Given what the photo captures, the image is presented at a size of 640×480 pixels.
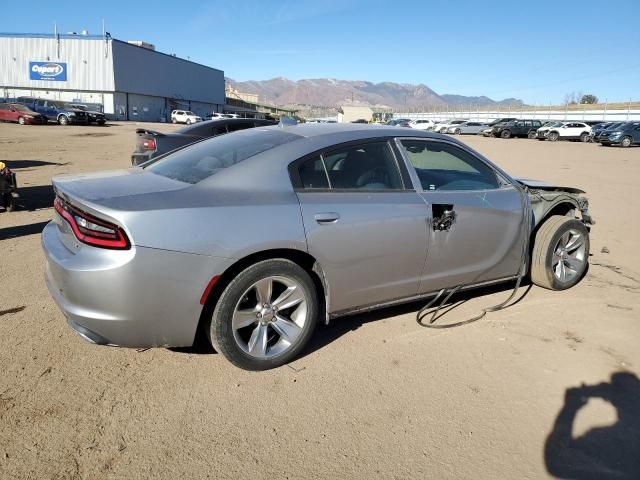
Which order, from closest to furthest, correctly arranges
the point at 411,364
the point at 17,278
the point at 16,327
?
the point at 411,364 → the point at 16,327 → the point at 17,278

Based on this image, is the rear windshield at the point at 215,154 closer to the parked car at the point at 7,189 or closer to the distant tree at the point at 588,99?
the parked car at the point at 7,189

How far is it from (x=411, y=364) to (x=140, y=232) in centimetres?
199

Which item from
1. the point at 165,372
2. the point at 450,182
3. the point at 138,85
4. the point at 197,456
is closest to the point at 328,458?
the point at 197,456

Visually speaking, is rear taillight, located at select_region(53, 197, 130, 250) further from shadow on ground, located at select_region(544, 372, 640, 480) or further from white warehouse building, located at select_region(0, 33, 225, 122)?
white warehouse building, located at select_region(0, 33, 225, 122)

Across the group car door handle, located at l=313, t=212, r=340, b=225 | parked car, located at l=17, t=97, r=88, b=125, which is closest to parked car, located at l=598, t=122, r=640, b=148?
car door handle, located at l=313, t=212, r=340, b=225

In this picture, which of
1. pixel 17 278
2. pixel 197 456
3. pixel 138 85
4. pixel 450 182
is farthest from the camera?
pixel 138 85

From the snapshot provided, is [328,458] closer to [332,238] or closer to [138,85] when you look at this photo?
[332,238]

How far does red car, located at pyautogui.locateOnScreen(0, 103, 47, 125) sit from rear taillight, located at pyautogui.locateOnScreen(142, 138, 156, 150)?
102 feet

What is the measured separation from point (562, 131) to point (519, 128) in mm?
4523

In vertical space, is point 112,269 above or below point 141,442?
above

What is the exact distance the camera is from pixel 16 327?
12.0 feet

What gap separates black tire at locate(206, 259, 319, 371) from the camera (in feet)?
9.84

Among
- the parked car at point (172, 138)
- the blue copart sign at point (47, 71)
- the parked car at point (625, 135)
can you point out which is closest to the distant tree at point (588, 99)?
the parked car at point (625, 135)

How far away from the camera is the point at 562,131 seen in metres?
39.6
